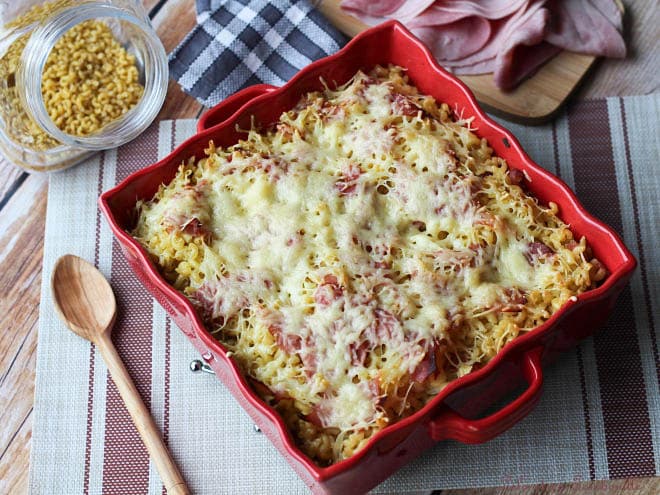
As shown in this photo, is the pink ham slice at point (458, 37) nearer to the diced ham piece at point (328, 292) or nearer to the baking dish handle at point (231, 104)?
the baking dish handle at point (231, 104)

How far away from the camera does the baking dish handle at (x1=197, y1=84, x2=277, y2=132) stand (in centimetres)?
235

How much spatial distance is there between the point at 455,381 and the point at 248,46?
139 cm

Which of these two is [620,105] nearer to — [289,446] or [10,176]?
[289,446]

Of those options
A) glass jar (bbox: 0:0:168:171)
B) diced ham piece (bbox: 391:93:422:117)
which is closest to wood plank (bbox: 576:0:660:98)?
diced ham piece (bbox: 391:93:422:117)

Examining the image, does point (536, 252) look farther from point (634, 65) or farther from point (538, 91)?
point (634, 65)

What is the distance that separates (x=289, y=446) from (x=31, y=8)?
1577 mm

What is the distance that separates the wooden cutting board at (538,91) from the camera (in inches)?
102

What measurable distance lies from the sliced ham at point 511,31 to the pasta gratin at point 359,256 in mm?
461

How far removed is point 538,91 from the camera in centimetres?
262

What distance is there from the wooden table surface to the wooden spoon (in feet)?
0.47

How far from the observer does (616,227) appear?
245cm

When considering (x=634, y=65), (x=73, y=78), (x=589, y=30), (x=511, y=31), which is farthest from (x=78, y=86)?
(x=634, y=65)

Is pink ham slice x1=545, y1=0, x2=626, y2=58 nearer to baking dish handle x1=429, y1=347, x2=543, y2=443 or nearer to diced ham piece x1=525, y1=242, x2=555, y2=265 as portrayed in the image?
diced ham piece x1=525, y1=242, x2=555, y2=265

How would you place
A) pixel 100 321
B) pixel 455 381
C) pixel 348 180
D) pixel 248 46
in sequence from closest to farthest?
pixel 455 381
pixel 348 180
pixel 100 321
pixel 248 46
